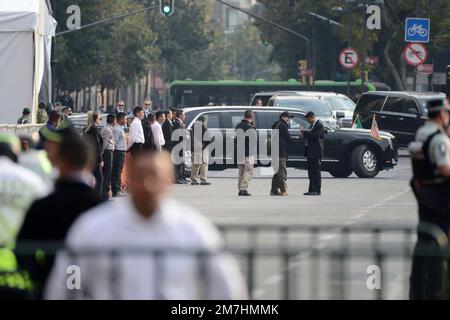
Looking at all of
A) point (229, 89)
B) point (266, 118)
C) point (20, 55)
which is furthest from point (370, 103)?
point (229, 89)

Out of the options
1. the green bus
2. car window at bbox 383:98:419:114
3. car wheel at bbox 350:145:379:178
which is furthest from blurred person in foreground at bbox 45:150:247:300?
the green bus

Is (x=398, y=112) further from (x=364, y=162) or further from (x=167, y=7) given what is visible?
(x=167, y=7)

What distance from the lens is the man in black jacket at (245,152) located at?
2889 centimetres

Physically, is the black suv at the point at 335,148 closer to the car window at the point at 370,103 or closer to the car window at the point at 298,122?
the car window at the point at 298,122

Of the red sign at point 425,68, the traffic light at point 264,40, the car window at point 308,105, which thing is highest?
the traffic light at point 264,40

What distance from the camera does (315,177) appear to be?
2873 centimetres

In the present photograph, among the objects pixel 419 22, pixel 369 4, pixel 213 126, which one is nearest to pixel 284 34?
pixel 369 4

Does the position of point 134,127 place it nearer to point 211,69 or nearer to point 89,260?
point 89,260

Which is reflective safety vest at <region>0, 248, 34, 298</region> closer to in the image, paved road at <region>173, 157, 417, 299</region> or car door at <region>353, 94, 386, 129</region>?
paved road at <region>173, 157, 417, 299</region>

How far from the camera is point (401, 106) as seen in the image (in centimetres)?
4438

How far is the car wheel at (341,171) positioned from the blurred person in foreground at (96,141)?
9918 millimetres

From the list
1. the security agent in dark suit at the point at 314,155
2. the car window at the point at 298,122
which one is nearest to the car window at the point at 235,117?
the car window at the point at 298,122

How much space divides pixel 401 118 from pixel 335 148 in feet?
30.5

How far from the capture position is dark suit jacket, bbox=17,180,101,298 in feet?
24.8
